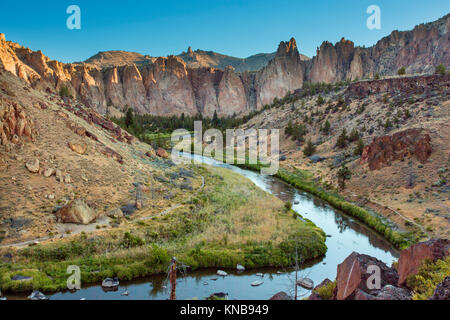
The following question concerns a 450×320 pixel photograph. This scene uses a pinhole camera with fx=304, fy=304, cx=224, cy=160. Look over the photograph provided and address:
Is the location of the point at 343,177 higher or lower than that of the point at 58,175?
lower

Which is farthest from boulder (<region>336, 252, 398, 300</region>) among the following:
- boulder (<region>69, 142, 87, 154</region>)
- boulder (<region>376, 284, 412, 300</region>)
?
boulder (<region>69, 142, 87, 154</region>)

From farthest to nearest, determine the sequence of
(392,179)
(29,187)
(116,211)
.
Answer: (392,179) < (116,211) < (29,187)

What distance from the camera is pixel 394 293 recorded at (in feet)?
29.7

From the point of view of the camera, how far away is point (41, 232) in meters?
18.1

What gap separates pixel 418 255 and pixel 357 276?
8.81ft

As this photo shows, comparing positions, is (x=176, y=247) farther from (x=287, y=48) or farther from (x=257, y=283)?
(x=287, y=48)

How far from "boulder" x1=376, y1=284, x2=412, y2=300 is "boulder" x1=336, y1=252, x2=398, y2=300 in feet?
0.89

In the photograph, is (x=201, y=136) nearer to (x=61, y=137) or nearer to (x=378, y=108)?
(x=378, y=108)

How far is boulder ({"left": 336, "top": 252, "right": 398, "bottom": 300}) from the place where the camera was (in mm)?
9422

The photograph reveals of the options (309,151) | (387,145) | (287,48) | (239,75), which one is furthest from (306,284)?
(239,75)

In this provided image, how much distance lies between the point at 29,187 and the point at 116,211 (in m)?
5.90

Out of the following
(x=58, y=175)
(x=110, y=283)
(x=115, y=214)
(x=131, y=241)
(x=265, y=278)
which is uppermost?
(x=58, y=175)
